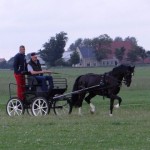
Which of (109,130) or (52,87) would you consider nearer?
(109,130)

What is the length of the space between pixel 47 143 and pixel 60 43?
297ft

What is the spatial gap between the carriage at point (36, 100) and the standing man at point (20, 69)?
0.13 meters

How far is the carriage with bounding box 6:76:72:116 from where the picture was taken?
1886 cm

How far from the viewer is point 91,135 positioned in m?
12.9

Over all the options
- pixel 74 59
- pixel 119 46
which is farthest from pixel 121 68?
pixel 119 46

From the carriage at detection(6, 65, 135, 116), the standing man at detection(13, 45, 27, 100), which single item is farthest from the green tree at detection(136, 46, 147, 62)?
the standing man at detection(13, 45, 27, 100)

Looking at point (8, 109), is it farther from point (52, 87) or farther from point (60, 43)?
point (60, 43)

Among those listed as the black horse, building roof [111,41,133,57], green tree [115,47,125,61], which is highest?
building roof [111,41,133,57]

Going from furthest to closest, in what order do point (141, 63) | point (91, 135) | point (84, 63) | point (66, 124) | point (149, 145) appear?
point (84, 63) → point (141, 63) → point (66, 124) → point (91, 135) → point (149, 145)

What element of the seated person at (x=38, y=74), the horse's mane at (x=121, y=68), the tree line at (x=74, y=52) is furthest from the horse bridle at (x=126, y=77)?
the tree line at (x=74, y=52)

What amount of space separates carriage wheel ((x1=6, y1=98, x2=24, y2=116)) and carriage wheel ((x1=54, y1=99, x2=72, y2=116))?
106 centimetres

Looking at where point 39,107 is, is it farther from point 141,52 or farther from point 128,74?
point 141,52

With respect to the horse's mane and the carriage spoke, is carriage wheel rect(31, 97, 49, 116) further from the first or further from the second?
the horse's mane

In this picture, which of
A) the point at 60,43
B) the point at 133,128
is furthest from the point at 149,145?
the point at 60,43
